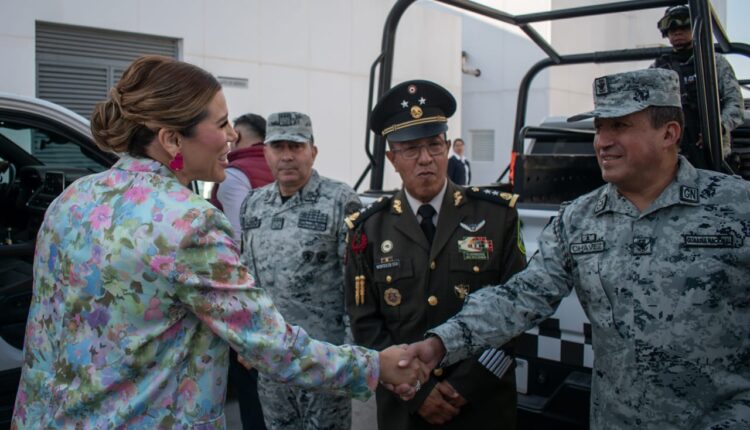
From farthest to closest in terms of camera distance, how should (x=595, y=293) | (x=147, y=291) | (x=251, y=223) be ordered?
(x=251, y=223), (x=595, y=293), (x=147, y=291)

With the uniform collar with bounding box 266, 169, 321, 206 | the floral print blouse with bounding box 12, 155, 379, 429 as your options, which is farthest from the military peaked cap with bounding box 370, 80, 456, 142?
the floral print blouse with bounding box 12, 155, 379, 429

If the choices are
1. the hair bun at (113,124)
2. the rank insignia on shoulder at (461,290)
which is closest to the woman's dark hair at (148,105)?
the hair bun at (113,124)

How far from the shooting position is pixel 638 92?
2.19 m

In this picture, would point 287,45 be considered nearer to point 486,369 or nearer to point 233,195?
point 233,195

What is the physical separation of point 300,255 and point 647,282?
158 cm

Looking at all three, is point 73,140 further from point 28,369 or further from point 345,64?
point 345,64

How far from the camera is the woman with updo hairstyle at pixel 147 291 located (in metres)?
1.69

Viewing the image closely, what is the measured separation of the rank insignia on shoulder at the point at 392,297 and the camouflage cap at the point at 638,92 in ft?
3.04

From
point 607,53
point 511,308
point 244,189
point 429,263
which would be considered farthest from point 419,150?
point 607,53

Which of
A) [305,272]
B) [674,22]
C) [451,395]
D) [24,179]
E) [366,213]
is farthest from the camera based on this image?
[674,22]

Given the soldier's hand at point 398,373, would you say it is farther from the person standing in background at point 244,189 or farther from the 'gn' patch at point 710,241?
the person standing in background at point 244,189

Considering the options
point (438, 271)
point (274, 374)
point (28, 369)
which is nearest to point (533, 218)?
point (438, 271)

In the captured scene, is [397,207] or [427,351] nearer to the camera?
[427,351]

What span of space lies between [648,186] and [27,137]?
2.78 m
